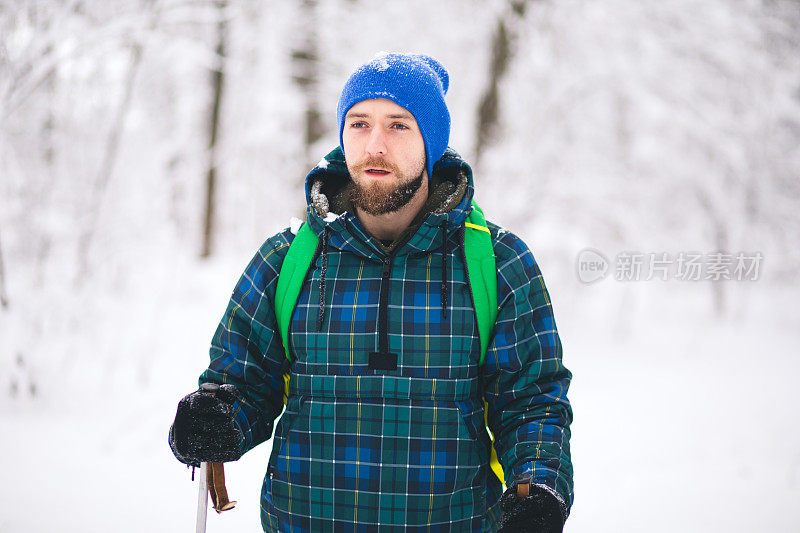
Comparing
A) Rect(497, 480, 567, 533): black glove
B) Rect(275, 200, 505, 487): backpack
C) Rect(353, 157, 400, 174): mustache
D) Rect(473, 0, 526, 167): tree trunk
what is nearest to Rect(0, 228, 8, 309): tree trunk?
Rect(275, 200, 505, 487): backpack

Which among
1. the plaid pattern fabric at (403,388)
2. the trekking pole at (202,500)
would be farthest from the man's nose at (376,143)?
the trekking pole at (202,500)

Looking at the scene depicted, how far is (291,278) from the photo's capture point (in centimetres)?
173

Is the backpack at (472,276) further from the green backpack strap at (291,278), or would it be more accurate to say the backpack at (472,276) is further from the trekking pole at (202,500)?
the trekking pole at (202,500)

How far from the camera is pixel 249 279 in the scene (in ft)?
5.80

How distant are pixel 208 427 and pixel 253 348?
27 centimetres

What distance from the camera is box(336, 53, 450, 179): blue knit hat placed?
1.80 metres

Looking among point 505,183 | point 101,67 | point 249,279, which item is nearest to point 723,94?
point 505,183

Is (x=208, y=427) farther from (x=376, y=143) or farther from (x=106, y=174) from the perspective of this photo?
(x=106, y=174)

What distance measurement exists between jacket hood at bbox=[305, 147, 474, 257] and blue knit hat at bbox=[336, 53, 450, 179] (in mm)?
78

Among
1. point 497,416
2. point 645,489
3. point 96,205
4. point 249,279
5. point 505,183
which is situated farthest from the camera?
point 505,183

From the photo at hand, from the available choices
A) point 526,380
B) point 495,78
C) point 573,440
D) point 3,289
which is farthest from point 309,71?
point 526,380

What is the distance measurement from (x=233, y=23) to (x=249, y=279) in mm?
9202

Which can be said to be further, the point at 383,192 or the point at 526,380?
the point at 383,192

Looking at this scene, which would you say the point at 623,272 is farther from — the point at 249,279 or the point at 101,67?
the point at 101,67
